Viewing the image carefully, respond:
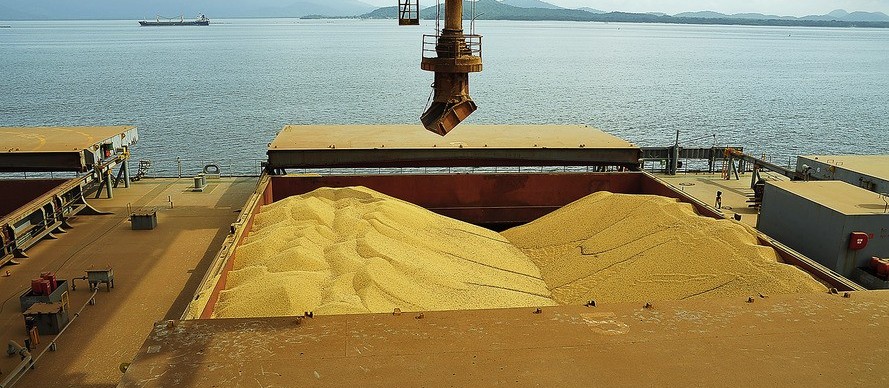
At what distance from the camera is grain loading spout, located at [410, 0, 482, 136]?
8.32 metres

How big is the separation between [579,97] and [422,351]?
41094 millimetres

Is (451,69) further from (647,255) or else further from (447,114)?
(647,255)

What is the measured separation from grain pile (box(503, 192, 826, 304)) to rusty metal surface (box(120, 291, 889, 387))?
1312mm

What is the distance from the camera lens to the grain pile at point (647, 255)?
7113 mm

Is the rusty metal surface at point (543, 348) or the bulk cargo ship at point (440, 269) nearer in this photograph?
the rusty metal surface at point (543, 348)

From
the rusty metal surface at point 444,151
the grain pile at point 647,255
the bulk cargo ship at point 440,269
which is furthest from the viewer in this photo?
the rusty metal surface at point 444,151

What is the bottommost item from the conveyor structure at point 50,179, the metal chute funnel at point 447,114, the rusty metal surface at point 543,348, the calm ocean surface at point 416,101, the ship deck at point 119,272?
the calm ocean surface at point 416,101

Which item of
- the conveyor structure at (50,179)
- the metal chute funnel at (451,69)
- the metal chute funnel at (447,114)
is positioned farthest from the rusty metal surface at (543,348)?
the conveyor structure at (50,179)

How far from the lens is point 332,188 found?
1131 centimetres

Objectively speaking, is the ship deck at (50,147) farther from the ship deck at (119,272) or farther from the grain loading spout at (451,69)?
the grain loading spout at (451,69)

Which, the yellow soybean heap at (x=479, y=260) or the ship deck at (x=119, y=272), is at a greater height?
the yellow soybean heap at (x=479, y=260)

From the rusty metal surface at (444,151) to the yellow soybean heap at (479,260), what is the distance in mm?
2286

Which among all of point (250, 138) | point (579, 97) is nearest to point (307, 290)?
point (250, 138)

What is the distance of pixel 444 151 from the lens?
42.8 ft
